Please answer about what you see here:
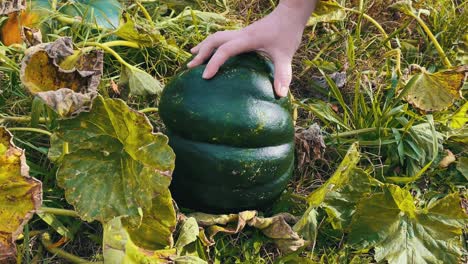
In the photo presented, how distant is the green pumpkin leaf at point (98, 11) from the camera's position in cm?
294

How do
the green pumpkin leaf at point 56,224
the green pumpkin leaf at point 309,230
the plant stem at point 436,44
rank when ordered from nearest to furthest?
the green pumpkin leaf at point 56,224, the green pumpkin leaf at point 309,230, the plant stem at point 436,44

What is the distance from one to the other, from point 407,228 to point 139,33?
1383mm

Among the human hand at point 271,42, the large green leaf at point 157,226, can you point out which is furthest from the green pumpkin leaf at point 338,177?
the large green leaf at point 157,226

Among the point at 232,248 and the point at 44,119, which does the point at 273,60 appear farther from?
the point at 44,119

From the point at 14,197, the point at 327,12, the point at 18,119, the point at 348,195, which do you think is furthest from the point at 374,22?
the point at 14,197

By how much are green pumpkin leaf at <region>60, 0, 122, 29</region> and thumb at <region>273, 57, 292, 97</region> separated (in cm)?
92

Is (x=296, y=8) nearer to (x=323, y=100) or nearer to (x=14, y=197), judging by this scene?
(x=323, y=100)

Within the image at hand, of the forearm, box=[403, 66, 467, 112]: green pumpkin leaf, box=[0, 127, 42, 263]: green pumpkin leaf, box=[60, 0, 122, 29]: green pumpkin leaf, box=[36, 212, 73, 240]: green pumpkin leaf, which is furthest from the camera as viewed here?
box=[60, 0, 122, 29]: green pumpkin leaf

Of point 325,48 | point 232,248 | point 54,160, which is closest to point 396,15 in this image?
point 325,48

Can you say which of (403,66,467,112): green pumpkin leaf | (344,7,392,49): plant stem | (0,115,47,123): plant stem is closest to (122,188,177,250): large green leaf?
(0,115,47,123): plant stem

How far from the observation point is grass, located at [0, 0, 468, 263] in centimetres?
232

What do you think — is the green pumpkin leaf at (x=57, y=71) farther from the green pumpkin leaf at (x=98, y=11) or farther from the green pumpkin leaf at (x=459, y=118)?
the green pumpkin leaf at (x=459, y=118)

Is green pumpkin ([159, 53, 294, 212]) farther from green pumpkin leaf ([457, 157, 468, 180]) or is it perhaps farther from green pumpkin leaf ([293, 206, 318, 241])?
green pumpkin leaf ([457, 157, 468, 180])

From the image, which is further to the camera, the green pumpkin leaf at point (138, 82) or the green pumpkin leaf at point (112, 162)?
the green pumpkin leaf at point (138, 82)
